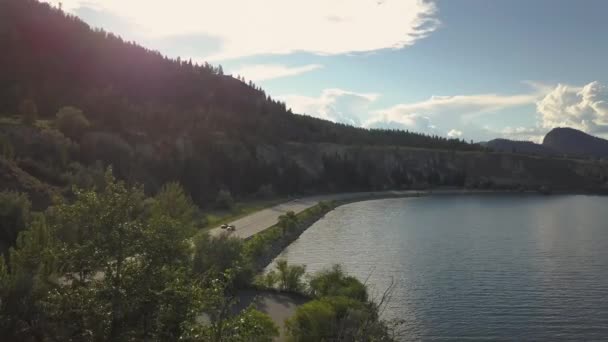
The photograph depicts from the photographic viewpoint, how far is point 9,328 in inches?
675

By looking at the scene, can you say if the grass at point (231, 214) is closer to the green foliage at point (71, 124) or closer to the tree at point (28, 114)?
the green foliage at point (71, 124)

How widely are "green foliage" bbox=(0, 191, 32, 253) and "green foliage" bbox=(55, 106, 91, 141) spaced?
43.8 m

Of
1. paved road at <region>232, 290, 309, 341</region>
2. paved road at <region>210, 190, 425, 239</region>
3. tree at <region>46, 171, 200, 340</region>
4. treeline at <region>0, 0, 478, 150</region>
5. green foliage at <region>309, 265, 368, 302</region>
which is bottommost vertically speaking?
paved road at <region>232, 290, 309, 341</region>

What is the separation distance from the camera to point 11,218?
3688cm

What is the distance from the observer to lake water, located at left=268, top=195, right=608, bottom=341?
31250 mm

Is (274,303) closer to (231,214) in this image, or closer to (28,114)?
(231,214)

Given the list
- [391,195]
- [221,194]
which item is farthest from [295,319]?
[391,195]

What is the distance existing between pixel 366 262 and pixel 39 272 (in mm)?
35126

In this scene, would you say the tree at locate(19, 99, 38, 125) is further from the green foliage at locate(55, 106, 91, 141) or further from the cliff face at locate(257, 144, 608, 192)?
the cliff face at locate(257, 144, 608, 192)

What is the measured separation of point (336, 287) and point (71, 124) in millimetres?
63161

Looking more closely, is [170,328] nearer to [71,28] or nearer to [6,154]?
[6,154]

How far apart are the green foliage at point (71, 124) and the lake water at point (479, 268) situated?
39211 mm

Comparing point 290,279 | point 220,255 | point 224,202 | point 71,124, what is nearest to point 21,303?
point 220,255

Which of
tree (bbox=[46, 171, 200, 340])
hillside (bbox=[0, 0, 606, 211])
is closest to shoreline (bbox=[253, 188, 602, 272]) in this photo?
hillside (bbox=[0, 0, 606, 211])
